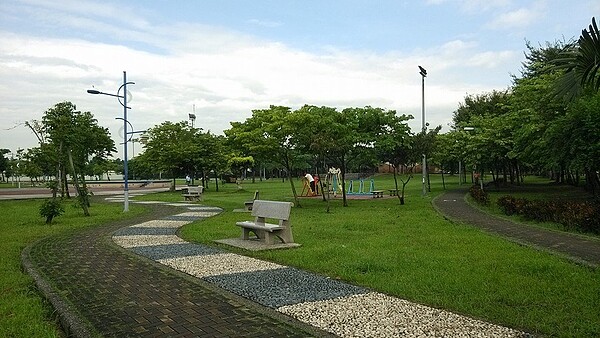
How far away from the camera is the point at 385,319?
4.96 metres

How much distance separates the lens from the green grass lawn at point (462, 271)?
16.7 feet

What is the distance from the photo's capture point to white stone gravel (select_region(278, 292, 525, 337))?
4.54m

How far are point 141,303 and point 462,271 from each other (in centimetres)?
422

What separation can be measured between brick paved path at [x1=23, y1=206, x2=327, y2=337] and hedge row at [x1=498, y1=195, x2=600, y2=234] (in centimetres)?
914

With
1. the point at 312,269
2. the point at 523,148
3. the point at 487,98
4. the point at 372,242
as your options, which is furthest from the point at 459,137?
the point at 312,269

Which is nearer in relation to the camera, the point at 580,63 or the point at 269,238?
the point at 580,63

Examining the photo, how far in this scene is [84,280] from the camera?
6766 millimetres

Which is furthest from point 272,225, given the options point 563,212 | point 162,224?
point 563,212

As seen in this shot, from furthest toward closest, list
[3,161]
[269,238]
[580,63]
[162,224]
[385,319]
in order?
1. [3,161]
2. [162,224]
3. [269,238]
4. [580,63]
5. [385,319]

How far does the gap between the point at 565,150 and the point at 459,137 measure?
1542 cm

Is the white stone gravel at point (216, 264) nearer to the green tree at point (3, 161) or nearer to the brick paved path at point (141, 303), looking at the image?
the brick paved path at point (141, 303)

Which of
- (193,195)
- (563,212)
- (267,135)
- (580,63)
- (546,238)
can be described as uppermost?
(267,135)

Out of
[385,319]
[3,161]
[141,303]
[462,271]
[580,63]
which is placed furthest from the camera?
[3,161]

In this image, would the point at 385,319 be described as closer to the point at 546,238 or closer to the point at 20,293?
the point at 20,293
